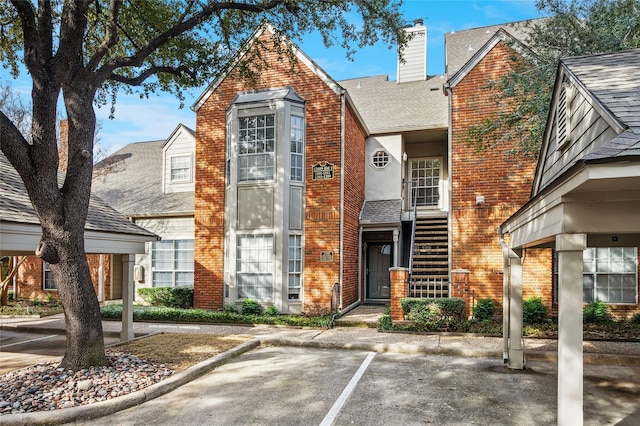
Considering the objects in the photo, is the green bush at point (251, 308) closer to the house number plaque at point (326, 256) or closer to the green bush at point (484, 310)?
the house number plaque at point (326, 256)

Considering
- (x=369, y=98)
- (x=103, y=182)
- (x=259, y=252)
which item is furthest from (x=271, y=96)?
(x=103, y=182)

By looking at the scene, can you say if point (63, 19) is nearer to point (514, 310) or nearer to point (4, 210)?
point (4, 210)

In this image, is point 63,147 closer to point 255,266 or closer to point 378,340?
point 255,266

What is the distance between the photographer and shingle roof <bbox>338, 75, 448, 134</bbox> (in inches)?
620

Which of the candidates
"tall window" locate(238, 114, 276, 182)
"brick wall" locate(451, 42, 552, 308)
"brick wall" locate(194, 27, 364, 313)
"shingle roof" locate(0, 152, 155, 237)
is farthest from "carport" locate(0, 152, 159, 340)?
"brick wall" locate(451, 42, 552, 308)

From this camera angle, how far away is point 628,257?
11289mm

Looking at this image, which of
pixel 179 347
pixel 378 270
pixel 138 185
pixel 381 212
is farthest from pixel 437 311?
pixel 138 185

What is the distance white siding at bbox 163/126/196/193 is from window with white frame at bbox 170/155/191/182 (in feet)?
0.28

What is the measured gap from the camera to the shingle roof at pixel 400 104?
15758mm

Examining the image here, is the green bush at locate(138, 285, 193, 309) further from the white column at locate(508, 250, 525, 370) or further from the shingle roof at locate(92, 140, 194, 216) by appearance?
the white column at locate(508, 250, 525, 370)

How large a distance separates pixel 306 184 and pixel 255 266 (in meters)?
3.16

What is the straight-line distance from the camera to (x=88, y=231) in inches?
326

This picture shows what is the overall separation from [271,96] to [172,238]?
22.9 ft

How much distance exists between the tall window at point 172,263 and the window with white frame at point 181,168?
2936 millimetres
